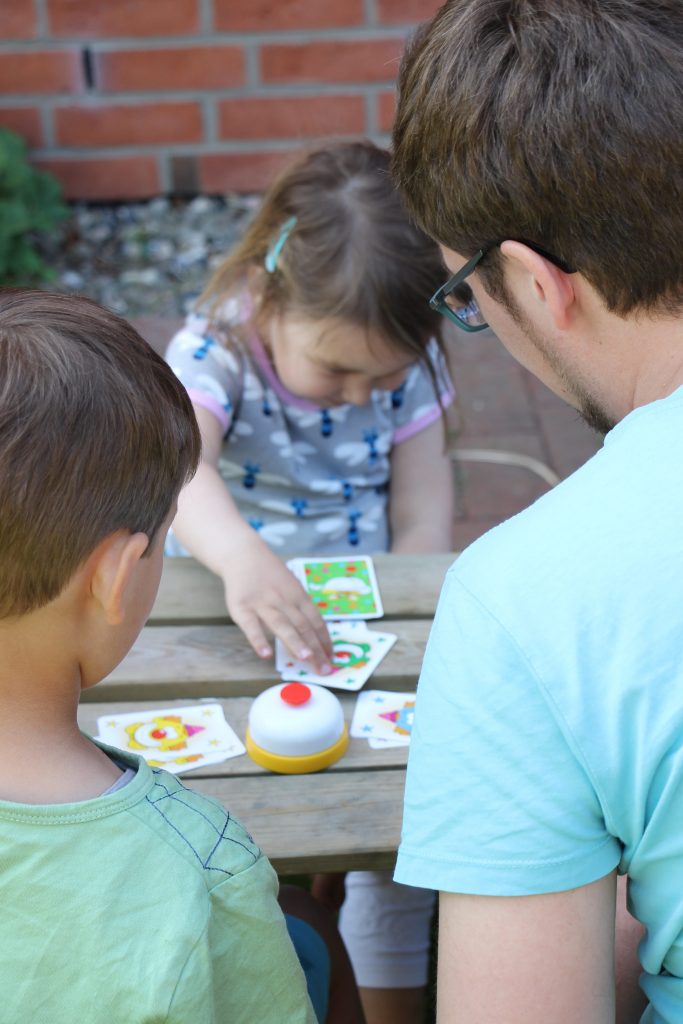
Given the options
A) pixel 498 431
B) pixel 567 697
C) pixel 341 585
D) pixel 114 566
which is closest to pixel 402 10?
pixel 498 431

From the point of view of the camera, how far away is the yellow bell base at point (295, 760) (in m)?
1.45

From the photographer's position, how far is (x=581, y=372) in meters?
1.30

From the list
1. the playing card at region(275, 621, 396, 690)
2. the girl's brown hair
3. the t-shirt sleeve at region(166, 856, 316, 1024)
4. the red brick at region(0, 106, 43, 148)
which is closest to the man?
the t-shirt sleeve at region(166, 856, 316, 1024)

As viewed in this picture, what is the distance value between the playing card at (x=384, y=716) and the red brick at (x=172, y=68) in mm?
3022

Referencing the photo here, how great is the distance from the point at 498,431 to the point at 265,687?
2432 millimetres

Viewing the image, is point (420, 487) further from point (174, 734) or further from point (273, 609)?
point (174, 734)

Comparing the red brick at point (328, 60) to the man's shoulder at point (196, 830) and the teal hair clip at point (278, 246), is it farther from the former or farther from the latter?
the man's shoulder at point (196, 830)

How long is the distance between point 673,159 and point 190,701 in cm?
92

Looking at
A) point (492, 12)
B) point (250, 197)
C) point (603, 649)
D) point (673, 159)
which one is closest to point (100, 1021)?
point (603, 649)

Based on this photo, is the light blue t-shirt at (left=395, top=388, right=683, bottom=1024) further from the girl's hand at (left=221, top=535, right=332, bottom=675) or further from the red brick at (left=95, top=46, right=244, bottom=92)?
the red brick at (left=95, top=46, right=244, bottom=92)

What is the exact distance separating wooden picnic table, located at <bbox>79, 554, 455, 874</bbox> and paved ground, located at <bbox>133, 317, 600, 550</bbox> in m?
1.57

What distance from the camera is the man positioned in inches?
37.6

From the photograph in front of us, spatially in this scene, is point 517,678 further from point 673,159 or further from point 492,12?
point 492,12

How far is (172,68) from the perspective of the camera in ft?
13.2
